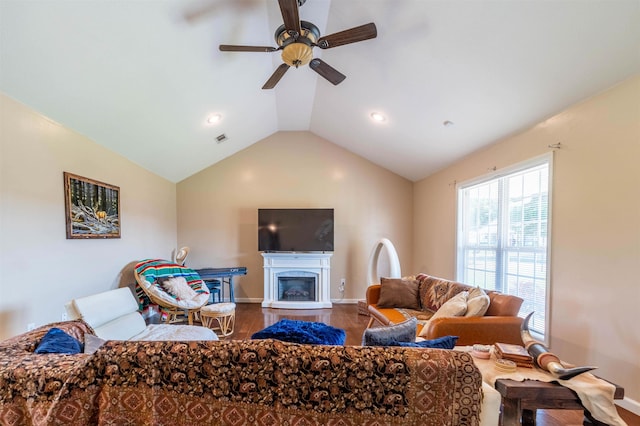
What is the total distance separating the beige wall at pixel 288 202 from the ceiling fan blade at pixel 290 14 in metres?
3.38

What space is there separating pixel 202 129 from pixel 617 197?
14.8 ft

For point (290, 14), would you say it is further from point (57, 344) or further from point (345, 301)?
point (345, 301)

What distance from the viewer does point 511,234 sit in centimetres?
311

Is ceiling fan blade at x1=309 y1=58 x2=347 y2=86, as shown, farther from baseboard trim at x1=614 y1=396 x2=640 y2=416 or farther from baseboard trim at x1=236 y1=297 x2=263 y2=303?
baseboard trim at x1=236 y1=297 x2=263 y2=303

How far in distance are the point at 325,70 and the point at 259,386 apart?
241cm

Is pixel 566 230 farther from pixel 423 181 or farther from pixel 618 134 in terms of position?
pixel 423 181

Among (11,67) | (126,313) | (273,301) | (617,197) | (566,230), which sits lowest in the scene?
(273,301)

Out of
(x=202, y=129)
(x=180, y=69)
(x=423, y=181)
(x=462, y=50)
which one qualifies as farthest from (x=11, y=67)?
(x=423, y=181)

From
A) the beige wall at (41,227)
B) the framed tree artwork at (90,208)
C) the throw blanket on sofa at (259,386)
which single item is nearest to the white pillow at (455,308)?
the throw blanket on sofa at (259,386)

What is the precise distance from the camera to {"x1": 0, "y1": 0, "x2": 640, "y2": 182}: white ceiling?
1883mm

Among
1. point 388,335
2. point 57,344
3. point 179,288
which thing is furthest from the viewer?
point 179,288

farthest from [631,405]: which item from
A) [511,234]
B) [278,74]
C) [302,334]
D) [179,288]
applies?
[179,288]

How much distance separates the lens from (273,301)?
4.82 meters

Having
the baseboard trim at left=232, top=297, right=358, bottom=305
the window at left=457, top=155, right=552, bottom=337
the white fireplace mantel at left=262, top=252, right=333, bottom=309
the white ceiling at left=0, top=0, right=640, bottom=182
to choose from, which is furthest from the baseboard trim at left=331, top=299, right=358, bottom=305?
the white ceiling at left=0, top=0, right=640, bottom=182
